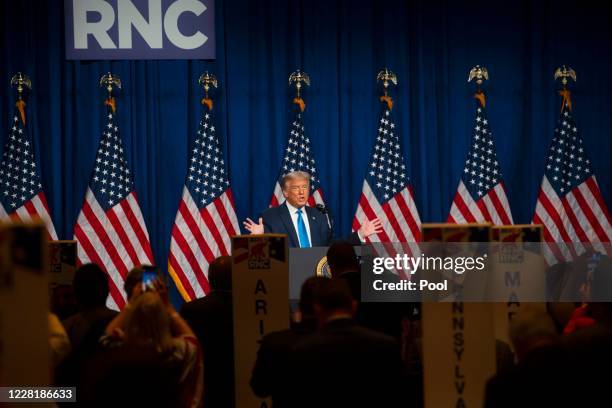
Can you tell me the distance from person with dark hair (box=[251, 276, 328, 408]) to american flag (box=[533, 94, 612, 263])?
5647mm

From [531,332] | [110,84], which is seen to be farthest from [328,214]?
[531,332]

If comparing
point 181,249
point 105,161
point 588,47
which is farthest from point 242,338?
point 588,47

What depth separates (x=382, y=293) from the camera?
5270 millimetres

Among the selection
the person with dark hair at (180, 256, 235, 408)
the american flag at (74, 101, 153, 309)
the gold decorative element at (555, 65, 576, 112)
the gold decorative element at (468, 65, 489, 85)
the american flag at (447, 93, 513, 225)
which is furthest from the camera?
the gold decorative element at (468, 65, 489, 85)

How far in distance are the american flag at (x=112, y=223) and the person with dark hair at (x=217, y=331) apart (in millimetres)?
3996

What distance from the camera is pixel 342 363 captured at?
3.52 m

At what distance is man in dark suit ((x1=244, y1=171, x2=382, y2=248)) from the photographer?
24.8ft

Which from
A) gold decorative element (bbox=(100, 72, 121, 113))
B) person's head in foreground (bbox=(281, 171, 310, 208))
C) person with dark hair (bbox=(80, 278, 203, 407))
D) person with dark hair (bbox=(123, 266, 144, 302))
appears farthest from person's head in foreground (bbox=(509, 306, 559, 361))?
gold decorative element (bbox=(100, 72, 121, 113))

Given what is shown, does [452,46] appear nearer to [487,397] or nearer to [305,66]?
[305,66]

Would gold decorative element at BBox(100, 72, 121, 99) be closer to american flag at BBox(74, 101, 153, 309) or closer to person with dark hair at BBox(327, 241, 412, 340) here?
american flag at BBox(74, 101, 153, 309)

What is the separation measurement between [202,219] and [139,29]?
7.16ft

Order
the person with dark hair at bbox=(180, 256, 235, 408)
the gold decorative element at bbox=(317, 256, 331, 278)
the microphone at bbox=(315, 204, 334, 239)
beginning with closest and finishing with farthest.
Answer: the person with dark hair at bbox=(180, 256, 235, 408)
the gold decorative element at bbox=(317, 256, 331, 278)
the microphone at bbox=(315, 204, 334, 239)

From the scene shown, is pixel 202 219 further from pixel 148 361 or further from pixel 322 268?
pixel 148 361

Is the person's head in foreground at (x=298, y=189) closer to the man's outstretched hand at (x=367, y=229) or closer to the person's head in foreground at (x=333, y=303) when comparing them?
the man's outstretched hand at (x=367, y=229)
